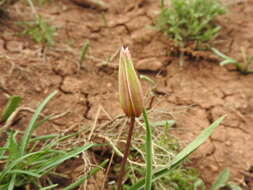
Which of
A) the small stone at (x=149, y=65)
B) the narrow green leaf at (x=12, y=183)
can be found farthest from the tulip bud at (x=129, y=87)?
the small stone at (x=149, y=65)

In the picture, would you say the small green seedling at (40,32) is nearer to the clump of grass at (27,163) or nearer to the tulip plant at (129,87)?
the clump of grass at (27,163)

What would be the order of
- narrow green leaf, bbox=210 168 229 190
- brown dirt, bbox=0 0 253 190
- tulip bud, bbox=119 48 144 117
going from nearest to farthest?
tulip bud, bbox=119 48 144 117 → narrow green leaf, bbox=210 168 229 190 → brown dirt, bbox=0 0 253 190

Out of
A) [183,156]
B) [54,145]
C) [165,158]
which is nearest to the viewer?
[183,156]

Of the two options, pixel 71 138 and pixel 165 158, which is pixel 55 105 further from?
pixel 165 158

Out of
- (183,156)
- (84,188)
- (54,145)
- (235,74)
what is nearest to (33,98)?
(54,145)

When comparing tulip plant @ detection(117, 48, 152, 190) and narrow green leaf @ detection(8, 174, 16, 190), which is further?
narrow green leaf @ detection(8, 174, 16, 190)

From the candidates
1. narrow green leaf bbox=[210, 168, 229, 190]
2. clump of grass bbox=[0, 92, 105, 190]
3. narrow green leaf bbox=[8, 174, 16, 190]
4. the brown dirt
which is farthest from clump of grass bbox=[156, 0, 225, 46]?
narrow green leaf bbox=[8, 174, 16, 190]

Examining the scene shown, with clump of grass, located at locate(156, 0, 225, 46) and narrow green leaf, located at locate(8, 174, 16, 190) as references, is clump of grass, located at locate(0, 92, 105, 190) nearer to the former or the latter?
narrow green leaf, located at locate(8, 174, 16, 190)
